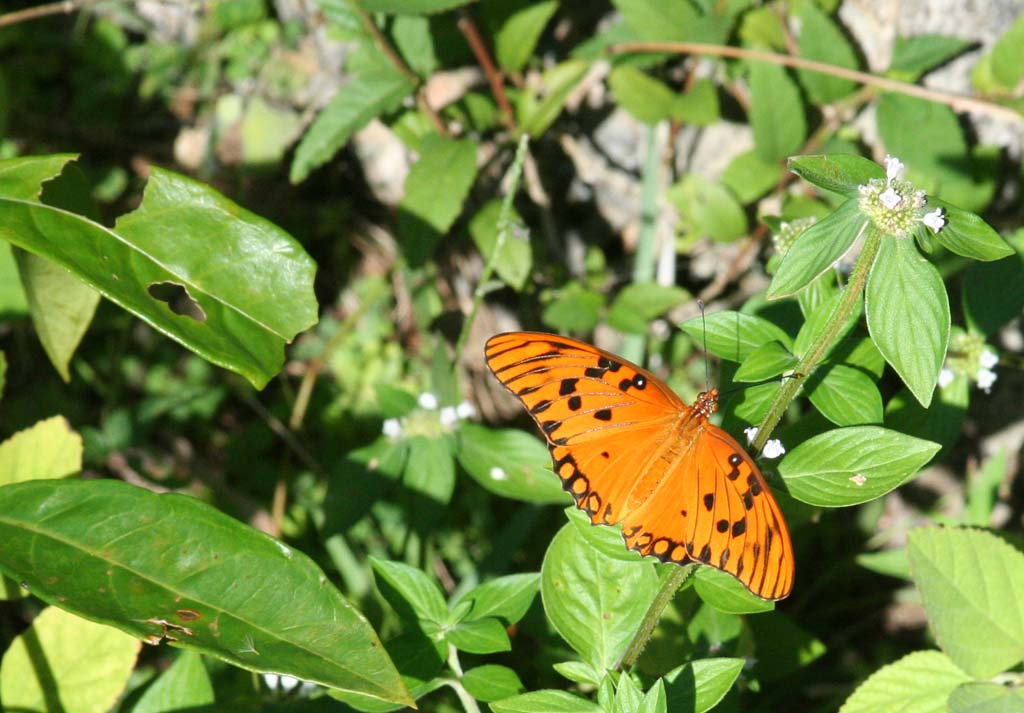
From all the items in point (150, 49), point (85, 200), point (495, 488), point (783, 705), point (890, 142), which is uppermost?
point (85, 200)

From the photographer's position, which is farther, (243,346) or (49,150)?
(49,150)

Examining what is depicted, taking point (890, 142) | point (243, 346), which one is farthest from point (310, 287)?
point (890, 142)

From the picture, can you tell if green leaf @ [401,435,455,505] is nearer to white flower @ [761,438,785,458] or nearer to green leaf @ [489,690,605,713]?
green leaf @ [489,690,605,713]

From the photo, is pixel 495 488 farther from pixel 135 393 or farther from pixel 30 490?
pixel 135 393

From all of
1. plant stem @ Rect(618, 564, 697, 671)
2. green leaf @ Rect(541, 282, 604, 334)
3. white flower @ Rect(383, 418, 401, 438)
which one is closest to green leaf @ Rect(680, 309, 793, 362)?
plant stem @ Rect(618, 564, 697, 671)

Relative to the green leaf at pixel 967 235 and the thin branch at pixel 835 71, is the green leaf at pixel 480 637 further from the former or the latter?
the thin branch at pixel 835 71

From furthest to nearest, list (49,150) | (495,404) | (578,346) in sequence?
1. (49,150)
2. (495,404)
3. (578,346)
